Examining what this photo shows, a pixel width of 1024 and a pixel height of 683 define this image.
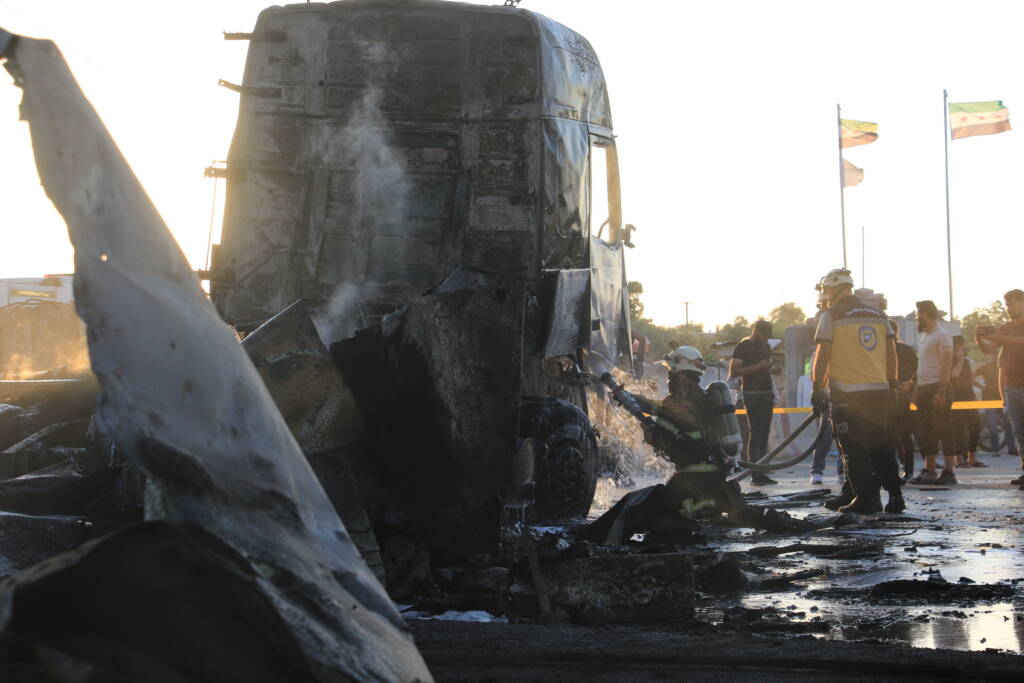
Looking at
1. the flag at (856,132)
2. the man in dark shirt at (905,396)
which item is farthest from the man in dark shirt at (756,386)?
the flag at (856,132)

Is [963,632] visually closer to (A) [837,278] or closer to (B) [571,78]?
(B) [571,78]

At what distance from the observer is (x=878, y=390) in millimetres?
8281

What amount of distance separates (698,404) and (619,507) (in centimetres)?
123

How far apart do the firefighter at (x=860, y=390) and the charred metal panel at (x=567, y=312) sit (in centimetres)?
230

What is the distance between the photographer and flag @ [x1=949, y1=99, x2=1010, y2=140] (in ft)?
99.2

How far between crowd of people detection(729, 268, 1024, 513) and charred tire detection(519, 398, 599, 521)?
8.25ft

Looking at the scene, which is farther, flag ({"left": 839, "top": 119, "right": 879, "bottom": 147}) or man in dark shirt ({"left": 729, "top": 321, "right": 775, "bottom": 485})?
flag ({"left": 839, "top": 119, "right": 879, "bottom": 147})

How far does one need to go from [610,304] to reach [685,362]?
1009 millimetres

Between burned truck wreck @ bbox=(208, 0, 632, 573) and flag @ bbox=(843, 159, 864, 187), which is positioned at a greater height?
flag @ bbox=(843, 159, 864, 187)

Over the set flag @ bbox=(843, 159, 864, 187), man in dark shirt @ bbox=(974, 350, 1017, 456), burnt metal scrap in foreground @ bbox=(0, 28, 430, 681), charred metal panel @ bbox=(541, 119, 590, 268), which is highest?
flag @ bbox=(843, 159, 864, 187)

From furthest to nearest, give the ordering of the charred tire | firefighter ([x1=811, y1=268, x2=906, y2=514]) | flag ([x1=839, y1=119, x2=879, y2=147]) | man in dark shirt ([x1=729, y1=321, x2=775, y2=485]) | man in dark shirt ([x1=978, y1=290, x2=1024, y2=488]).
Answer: flag ([x1=839, y1=119, x2=879, y2=147]), man in dark shirt ([x1=729, y1=321, x2=775, y2=485]), man in dark shirt ([x1=978, y1=290, x2=1024, y2=488]), firefighter ([x1=811, y1=268, x2=906, y2=514]), the charred tire

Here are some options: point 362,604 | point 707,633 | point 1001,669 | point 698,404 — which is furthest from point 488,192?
point 362,604

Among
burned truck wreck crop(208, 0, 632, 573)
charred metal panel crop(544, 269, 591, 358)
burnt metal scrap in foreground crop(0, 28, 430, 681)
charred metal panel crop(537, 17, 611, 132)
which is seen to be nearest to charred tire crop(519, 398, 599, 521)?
burned truck wreck crop(208, 0, 632, 573)

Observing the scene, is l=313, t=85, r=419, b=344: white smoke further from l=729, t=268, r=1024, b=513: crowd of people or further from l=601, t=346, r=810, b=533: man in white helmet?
l=729, t=268, r=1024, b=513: crowd of people
